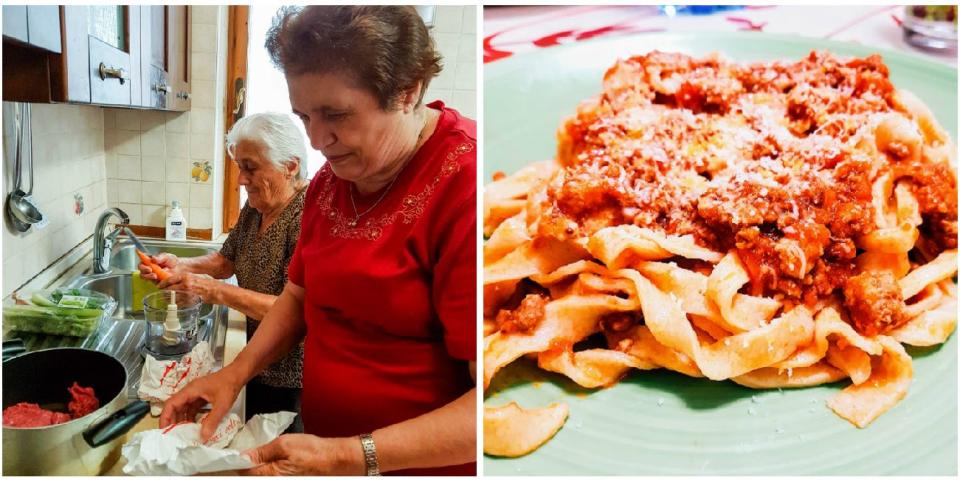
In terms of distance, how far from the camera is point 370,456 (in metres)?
0.94

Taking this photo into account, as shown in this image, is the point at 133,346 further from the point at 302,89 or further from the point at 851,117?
the point at 851,117

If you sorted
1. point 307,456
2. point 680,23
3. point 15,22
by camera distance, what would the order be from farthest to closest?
1. point 680,23
2. point 307,456
3. point 15,22

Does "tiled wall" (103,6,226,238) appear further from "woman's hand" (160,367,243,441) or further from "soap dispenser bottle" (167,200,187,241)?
"woman's hand" (160,367,243,441)

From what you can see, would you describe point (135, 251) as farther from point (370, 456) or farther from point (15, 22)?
point (370, 456)

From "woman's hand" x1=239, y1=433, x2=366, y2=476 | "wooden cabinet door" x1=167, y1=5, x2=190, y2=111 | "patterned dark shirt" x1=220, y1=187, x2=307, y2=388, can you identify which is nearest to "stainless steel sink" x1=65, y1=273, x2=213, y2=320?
"patterned dark shirt" x1=220, y1=187, x2=307, y2=388

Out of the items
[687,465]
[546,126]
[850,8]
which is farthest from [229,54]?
[850,8]

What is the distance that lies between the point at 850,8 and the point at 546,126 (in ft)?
3.52

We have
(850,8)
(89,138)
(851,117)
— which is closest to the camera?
(89,138)

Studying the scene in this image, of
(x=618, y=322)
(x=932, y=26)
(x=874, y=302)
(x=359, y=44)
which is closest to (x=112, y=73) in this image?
(x=359, y=44)

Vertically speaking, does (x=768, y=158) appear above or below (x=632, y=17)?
below

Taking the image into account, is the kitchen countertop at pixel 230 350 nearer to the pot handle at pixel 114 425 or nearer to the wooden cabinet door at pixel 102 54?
the pot handle at pixel 114 425

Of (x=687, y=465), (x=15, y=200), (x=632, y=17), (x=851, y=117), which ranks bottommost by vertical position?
(x=687, y=465)

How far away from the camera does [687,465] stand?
3.44 feet

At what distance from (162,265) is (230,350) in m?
0.22
